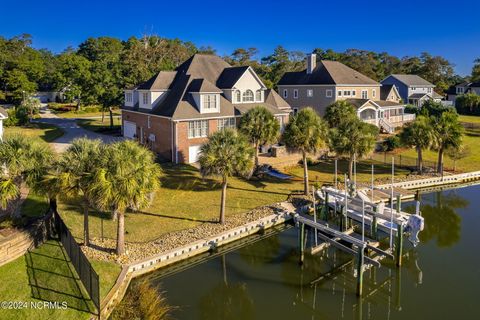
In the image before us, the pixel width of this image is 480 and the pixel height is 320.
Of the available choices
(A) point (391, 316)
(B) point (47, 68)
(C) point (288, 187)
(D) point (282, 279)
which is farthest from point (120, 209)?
(B) point (47, 68)

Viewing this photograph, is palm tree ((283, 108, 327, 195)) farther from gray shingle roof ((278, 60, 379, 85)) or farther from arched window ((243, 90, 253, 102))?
gray shingle roof ((278, 60, 379, 85))

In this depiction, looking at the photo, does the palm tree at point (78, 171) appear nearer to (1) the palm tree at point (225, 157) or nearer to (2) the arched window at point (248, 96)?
(1) the palm tree at point (225, 157)

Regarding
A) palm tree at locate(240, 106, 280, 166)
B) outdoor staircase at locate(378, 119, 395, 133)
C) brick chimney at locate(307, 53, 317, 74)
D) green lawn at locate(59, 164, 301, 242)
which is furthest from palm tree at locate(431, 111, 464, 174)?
brick chimney at locate(307, 53, 317, 74)

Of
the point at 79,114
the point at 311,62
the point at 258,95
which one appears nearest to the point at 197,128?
the point at 258,95

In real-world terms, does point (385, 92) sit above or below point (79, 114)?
above

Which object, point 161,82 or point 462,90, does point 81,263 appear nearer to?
point 161,82

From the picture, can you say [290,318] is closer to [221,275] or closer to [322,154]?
[221,275]
